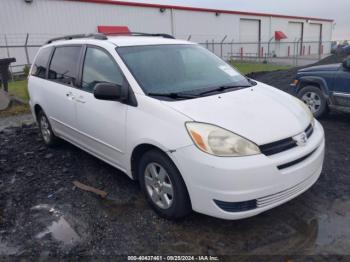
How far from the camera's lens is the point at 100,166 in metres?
4.75

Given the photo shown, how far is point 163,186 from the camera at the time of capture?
320cm

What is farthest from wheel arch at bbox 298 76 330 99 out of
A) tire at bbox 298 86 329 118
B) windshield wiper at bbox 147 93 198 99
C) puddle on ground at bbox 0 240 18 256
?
puddle on ground at bbox 0 240 18 256

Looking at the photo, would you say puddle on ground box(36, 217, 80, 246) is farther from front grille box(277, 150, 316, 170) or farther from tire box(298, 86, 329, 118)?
tire box(298, 86, 329, 118)

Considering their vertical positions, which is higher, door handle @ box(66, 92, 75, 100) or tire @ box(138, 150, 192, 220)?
door handle @ box(66, 92, 75, 100)

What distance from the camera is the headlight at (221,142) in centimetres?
276

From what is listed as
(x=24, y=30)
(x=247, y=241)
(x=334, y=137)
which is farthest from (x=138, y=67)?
(x=24, y=30)

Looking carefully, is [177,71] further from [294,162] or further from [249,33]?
[249,33]

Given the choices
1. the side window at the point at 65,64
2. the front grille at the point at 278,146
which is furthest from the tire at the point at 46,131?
the front grille at the point at 278,146

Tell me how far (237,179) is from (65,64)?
10.6 ft

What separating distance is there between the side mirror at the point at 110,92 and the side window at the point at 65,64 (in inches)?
45.5

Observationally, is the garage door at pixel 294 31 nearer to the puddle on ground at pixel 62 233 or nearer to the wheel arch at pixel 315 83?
the wheel arch at pixel 315 83

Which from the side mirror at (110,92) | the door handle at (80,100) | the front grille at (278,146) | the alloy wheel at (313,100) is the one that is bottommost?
the alloy wheel at (313,100)

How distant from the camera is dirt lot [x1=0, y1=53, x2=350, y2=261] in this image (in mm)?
2936

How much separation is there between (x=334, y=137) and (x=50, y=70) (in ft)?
15.8
